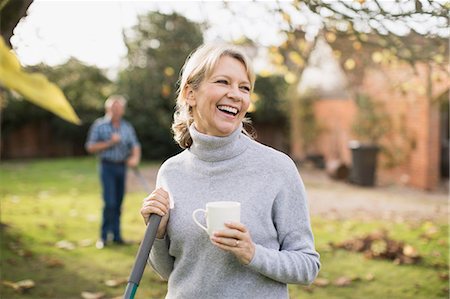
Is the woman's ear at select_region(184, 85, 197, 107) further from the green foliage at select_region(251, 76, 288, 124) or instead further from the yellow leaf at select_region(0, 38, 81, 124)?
the green foliage at select_region(251, 76, 288, 124)

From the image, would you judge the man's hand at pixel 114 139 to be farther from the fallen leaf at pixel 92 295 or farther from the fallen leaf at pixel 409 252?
the fallen leaf at pixel 409 252

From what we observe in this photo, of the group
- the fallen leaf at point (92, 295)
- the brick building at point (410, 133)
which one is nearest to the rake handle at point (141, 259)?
the fallen leaf at point (92, 295)

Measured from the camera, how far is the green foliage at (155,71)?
750 cm

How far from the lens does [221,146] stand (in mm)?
2150

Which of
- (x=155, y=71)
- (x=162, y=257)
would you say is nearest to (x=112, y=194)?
(x=162, y=257)

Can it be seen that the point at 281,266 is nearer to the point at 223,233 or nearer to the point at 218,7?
the point at 223,233

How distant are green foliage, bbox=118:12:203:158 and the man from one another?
2.48ft

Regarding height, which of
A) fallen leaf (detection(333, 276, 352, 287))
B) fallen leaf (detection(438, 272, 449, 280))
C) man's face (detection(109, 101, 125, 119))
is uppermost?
man's face (detection(109, 101, 125, 119))

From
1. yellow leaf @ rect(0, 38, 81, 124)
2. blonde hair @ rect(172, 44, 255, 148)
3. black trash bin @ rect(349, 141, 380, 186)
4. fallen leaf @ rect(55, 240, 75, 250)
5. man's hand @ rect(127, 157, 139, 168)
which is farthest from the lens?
black trash bin @ rect(349, 141, 380, 186)

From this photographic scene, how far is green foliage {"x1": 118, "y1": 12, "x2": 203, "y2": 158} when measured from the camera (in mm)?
7500

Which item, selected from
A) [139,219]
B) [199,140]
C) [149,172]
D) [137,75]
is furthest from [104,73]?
[199,140]

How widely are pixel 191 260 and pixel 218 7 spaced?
3.80 meters

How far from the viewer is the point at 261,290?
6.75 ft

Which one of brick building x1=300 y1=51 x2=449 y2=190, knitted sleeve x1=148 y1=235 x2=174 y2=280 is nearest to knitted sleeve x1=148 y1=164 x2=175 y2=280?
knitted sleeve x1=148 y1=235 x2=174 y2=280
